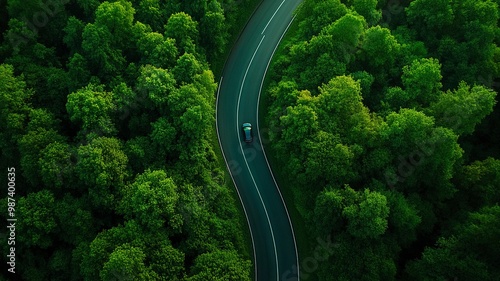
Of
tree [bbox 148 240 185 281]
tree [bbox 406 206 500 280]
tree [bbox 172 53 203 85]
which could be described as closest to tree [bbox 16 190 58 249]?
tree [bbox 148 240 185 281]

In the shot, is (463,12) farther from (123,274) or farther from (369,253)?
(123,274)

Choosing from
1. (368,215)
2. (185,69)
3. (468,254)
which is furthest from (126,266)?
(468,254)

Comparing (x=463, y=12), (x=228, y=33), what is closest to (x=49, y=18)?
(x=228, y=33)

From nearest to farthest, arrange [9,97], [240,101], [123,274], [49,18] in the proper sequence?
[123,274] → [9,97] → [49,18] → [240,101]

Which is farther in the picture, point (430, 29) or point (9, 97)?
point (430, 29)

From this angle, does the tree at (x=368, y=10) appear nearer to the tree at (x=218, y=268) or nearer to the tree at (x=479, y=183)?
the tree at (x=479, y=183)

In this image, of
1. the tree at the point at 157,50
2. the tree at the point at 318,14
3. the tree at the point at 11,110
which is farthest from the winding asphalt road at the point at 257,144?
the tree at the point at 11,110
